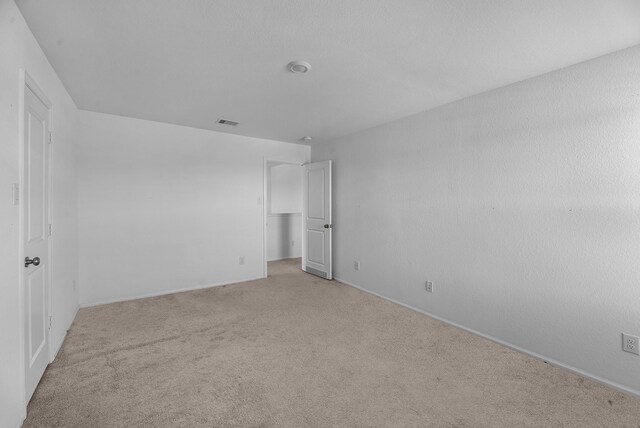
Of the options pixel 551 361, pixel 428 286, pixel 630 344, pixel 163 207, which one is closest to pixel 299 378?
pixel 428 286

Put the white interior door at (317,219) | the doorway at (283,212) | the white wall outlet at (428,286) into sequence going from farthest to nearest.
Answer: the doorway at (283,212) → the white interior door at (317,219) → the white wall outlet at (428,286)

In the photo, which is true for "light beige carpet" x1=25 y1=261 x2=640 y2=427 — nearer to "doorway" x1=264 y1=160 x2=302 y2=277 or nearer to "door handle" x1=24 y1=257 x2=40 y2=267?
"door handle" x1=24 y1=257 x2=40 y2=267

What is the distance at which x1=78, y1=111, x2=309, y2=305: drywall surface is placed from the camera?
12.2ft

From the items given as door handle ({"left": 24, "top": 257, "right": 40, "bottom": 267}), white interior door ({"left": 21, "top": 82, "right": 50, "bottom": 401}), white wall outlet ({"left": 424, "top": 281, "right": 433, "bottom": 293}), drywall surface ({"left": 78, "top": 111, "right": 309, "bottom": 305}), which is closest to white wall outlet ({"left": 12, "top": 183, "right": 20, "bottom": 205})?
white interior door ({"left": 21, "top": 82, "right": 50, "bottom": 401})

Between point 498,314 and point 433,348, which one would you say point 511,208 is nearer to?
point 498,314

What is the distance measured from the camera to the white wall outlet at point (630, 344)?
81.8 inches

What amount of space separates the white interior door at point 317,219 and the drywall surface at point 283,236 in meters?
1.39

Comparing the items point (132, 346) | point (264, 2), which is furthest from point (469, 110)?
point (132, 346)

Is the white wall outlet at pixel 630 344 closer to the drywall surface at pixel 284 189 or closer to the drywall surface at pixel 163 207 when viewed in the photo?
the drywall surface at pixel 163 207

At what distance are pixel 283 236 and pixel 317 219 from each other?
6.53 feet

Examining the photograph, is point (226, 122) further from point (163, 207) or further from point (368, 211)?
point (368, 211)

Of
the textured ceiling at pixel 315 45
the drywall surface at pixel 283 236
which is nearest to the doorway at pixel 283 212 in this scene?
the drywall surface at pixel 283 236

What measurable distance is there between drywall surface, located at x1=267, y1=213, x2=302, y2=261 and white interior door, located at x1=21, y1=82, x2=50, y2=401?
4.52 metres

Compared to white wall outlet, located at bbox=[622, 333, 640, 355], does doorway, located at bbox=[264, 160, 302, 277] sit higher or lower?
higher
